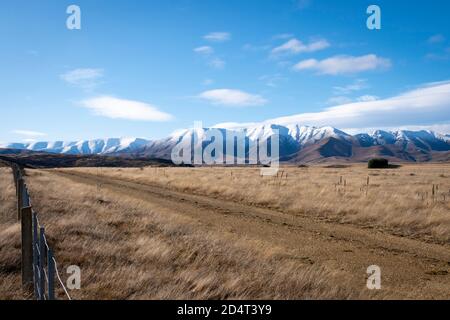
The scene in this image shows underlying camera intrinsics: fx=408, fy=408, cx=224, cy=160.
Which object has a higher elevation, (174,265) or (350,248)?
(174,265)

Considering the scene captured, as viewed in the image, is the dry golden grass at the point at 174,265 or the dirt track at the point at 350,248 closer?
the dry golden grass at the point at 174,265

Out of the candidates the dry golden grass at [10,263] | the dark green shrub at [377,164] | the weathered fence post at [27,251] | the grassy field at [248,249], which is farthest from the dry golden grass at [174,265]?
the dark green shrub at [377,164]

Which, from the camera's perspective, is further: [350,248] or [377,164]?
[377,164]

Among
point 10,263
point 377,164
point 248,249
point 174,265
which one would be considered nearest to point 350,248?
point 248,249

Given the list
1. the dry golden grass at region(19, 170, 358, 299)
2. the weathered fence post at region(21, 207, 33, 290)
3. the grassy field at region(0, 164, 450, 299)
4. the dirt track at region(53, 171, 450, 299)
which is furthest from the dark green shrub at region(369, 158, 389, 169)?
the weathered fence post at region(21, 207, 33, 290)

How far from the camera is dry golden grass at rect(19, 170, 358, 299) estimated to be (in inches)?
280

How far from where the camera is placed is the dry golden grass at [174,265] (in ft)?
23.4

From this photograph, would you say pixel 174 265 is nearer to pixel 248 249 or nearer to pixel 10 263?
pixel 248 249

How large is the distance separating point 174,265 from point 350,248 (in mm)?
5767

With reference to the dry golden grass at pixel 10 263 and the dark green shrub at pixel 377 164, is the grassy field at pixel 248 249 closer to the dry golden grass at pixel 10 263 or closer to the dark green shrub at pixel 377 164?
the dry golden grass at pixel 10 263

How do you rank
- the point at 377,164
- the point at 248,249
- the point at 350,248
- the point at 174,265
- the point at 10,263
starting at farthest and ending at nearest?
the point at 377,164 < the point at 350,248 < the point at 248,249 < the point at 174,265 < the point at 10,263

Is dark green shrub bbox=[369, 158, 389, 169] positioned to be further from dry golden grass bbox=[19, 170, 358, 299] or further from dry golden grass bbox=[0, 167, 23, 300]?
dry golden grass bbox=[0, 167, 23, 300]

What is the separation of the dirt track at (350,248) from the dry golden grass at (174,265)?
2.73 feet

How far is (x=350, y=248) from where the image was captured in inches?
472
